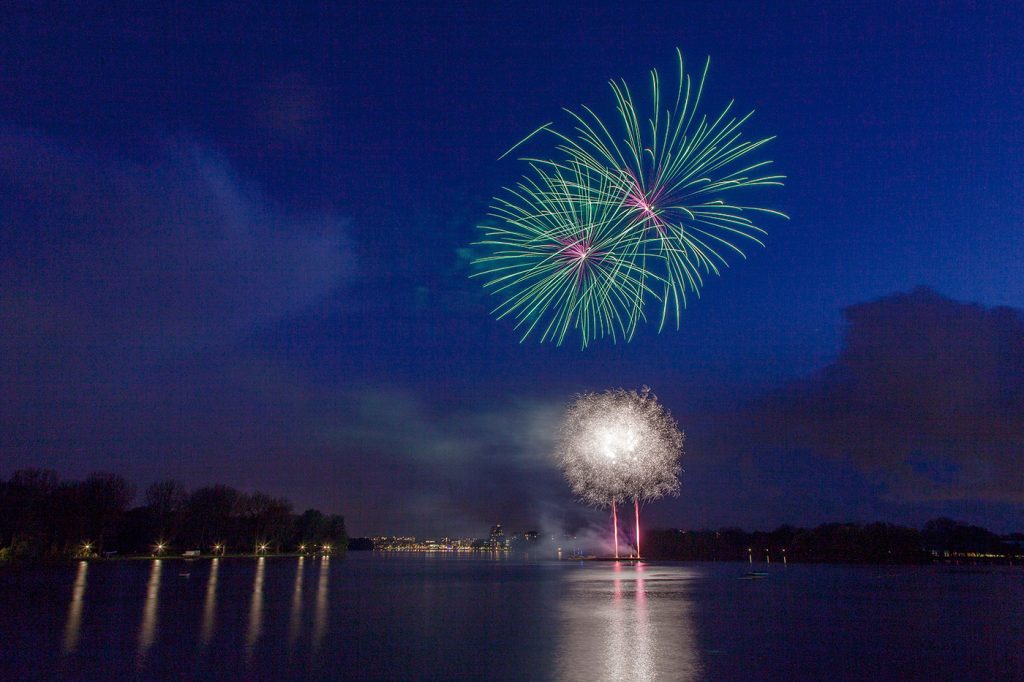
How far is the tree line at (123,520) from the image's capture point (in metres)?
103

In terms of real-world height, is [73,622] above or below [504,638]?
below

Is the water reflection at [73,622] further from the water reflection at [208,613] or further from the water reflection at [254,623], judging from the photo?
the water reflection at [254,623]

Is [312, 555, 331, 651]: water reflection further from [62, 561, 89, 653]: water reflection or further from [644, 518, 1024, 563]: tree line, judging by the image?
[644, 518, 1024, 563]: tree line

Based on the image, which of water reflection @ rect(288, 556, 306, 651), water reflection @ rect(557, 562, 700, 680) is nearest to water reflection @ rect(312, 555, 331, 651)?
water reflection @ rect(288, 556, 306, 651)

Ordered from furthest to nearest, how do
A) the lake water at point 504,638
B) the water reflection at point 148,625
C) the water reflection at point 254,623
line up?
the water reflection at point 254,623 < the water reflection at point 148,625 < the lake water at point 504,638

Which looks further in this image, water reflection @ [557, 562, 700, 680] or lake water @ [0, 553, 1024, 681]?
lake water @ [0, 553, 1024, 681]

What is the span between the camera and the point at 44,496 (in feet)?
370

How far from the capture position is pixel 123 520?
431ft

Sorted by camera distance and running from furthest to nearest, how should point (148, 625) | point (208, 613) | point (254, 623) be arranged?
point (208, 613), point (254, 623), point (148, 625)

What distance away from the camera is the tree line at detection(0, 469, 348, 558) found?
103m

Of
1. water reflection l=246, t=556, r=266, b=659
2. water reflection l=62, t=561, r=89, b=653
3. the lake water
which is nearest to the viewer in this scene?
the lake water

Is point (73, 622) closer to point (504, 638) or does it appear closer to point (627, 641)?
point (504, 638)

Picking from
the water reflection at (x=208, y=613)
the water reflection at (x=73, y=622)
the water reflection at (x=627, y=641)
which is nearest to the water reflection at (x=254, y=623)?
the water reflection at (x=208, y=613)

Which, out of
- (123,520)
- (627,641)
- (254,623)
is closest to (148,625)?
(254,623)
